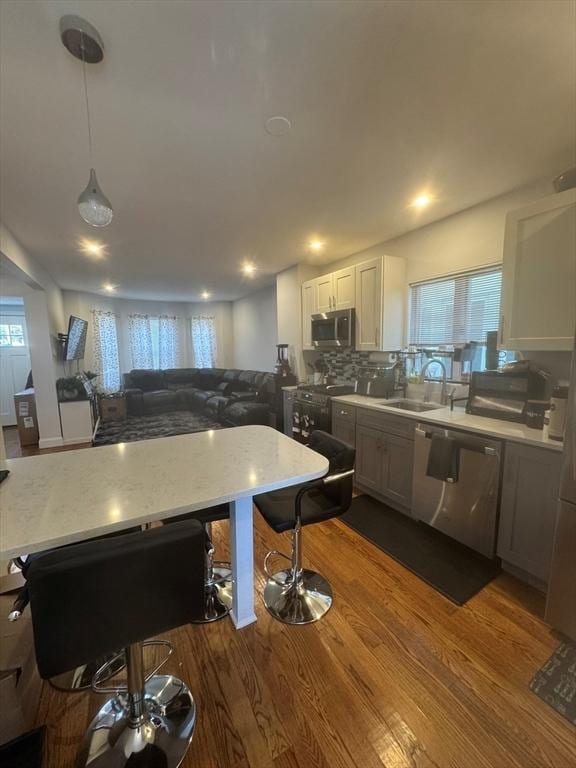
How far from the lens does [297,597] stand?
1.81 m

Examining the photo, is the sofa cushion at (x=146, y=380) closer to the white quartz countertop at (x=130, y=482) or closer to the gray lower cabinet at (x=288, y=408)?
the gray lower cabinet at (x=288, y=408)

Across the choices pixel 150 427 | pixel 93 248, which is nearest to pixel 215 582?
pixel 93 248

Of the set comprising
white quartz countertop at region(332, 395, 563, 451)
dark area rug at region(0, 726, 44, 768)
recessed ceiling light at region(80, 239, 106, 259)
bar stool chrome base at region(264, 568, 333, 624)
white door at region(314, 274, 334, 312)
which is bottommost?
bar stool chrome base at region(264, 568, 333, 624)

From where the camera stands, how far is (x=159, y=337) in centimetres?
819

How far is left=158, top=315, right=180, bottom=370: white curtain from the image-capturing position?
8195mm

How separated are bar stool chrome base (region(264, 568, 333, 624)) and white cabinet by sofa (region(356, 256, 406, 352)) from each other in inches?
90.2

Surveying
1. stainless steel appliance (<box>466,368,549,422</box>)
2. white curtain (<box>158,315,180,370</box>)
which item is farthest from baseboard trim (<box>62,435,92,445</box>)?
stainless steel appliance (<box>466,368,549,422</box>)

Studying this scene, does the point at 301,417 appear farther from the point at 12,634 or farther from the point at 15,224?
the point at 15,224

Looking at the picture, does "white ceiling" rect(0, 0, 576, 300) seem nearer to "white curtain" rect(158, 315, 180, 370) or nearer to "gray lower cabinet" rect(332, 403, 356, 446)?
"gray lower cabinet" rect(332, 403, 356, 446)

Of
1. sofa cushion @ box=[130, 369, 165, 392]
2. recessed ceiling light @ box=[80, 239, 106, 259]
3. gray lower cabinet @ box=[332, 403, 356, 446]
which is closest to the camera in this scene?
gray lower cabinet @ box=[332, 403, 356, 446]

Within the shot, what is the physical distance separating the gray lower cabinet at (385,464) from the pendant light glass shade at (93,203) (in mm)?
2497

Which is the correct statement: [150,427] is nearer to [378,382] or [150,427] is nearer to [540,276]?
[378,382]

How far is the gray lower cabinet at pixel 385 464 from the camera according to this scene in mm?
2643

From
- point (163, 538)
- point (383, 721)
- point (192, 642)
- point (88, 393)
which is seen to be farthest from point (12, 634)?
point (88, 393)
